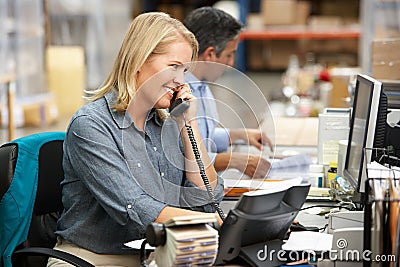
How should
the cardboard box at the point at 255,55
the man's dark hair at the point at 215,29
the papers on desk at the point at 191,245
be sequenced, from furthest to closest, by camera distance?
the cardboard box at the point at 255,55, the man's dark hair at the point at 215,29, the papers on desk at the point at 191,245

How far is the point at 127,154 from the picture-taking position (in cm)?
206

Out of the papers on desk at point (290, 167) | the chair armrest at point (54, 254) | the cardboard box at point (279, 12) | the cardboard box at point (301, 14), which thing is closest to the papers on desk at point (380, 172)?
the chair armrest at point (54, 254)

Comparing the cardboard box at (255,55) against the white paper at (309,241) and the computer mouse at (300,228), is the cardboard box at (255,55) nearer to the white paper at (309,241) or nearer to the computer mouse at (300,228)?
the computer mouse at (300,228)

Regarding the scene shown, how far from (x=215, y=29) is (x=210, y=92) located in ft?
1.01

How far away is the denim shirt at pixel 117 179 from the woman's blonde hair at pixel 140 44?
0.18ft

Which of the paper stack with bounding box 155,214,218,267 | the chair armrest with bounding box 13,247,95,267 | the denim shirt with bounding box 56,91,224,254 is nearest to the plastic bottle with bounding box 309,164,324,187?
the denim shirt with bounding box 56,91,224,254

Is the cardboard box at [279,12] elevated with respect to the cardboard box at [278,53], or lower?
elevated

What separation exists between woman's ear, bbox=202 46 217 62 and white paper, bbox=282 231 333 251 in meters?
1.51

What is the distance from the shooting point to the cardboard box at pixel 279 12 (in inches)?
423

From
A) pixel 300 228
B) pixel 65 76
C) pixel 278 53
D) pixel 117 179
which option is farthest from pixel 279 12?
pixel 117 179

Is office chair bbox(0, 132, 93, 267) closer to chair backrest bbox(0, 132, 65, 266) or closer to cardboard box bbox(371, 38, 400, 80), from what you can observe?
chair backrest bbox(0, 132, 65, 266)

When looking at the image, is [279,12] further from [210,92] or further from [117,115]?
[117,115]

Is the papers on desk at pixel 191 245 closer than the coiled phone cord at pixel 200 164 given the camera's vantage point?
Yes

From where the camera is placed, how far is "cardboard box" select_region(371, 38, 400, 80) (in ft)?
10.4
